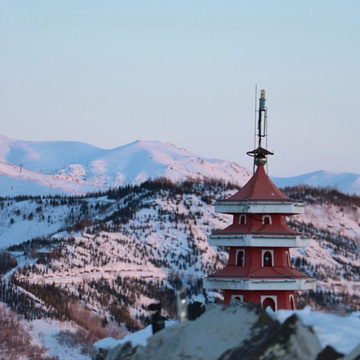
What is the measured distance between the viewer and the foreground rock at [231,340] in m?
16.1

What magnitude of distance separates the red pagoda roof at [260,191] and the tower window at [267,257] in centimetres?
166

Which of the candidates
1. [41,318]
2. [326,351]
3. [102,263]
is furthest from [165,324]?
[102,263]

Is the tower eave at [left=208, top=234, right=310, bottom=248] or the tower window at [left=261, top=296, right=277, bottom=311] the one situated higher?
the tower eave at [left=208, top=234, right=310, bottom=248]

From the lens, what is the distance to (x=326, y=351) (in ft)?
51.9

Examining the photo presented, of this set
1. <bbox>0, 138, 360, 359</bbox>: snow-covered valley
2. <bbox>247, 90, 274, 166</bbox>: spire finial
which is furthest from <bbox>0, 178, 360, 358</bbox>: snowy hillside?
<bbox>247, 90, 274, 166</bbox>: spire finial

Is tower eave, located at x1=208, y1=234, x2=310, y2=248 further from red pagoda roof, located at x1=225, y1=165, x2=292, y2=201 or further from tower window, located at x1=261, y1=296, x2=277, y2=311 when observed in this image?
tower window, located at x1=261, y1=296, x2=277, y2=311

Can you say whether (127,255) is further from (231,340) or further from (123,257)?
(231,340)

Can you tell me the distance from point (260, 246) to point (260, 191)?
6.19 feet

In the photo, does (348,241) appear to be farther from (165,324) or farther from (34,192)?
(165,324)

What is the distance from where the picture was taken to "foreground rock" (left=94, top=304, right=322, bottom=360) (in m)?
16.1

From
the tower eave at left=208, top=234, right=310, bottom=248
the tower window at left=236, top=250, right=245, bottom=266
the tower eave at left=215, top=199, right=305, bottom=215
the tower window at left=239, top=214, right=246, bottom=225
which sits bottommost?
the tower window at left=236, top=250, right=245, bottom=266

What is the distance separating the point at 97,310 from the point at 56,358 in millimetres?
20071

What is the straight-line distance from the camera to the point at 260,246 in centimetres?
3647

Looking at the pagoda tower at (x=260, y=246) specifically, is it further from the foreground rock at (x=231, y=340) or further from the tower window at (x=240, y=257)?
the foreground rock at (x=231, y=340)
